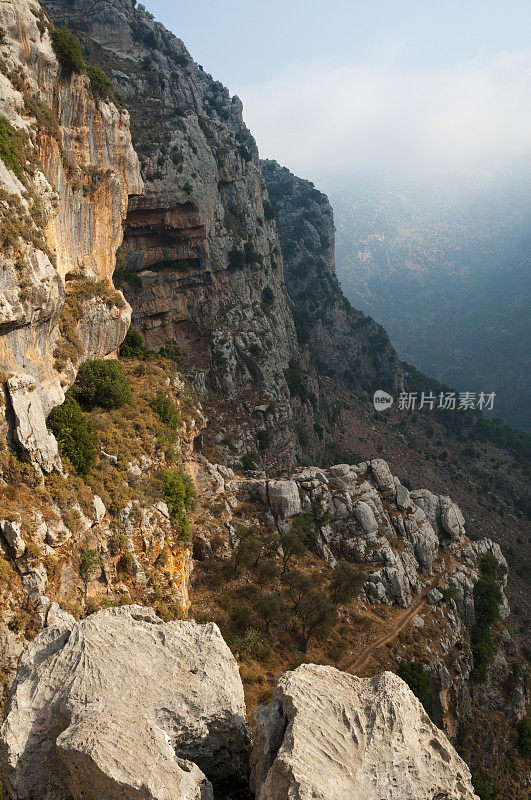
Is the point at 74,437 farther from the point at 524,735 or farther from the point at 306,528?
the point at 524,735

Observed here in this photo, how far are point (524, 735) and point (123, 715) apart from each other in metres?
37.4

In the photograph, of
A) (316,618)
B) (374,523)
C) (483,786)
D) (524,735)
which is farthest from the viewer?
(374,523)

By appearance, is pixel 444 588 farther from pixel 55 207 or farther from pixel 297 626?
pixel 55 207

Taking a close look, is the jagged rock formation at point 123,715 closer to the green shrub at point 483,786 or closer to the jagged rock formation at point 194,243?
the green shrub at point 483,786

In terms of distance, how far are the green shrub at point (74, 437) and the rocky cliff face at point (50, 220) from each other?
2.23ft

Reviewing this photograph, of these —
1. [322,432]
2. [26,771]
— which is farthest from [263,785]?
[322,432]

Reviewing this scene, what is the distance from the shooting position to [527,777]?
31453 millimetres

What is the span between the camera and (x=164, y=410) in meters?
30.2

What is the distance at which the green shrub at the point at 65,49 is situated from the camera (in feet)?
88.6

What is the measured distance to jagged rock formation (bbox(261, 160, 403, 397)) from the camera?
109062mm

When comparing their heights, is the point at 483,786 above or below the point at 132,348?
Answer: below

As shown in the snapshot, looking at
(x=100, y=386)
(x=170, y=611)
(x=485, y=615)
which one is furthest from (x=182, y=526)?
(x=485, y=615)
